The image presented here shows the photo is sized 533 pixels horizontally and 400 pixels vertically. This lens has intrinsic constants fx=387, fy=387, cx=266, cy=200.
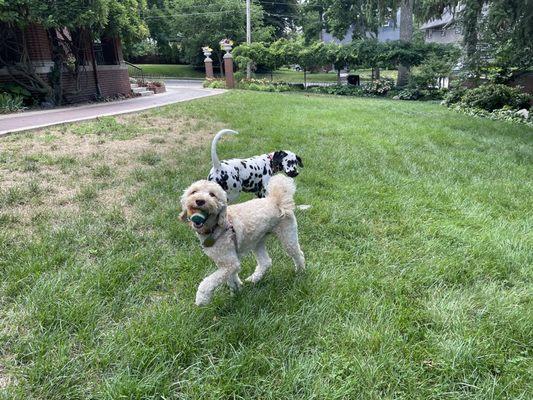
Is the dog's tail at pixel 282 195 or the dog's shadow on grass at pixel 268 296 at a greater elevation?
the dog's tail at pixel 282 195

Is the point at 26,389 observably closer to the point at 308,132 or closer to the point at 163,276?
the point at 163,276

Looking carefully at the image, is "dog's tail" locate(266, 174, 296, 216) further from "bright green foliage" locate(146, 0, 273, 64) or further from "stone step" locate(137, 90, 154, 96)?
"bright green foliage" locate(146, 0, 273, 64)

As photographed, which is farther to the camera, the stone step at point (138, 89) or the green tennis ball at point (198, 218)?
the stone step at point (138, 89)

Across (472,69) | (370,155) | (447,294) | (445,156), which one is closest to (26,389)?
(447,294)

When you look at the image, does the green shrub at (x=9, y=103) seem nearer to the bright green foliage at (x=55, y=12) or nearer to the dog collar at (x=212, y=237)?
the bright green foliage at (x=55, y=12)

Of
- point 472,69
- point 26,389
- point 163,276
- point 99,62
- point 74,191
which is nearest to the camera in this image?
point 26,389

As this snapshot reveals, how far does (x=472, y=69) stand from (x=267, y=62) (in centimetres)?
1458

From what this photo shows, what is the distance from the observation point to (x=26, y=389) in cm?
190

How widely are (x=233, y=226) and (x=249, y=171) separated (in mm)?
1252

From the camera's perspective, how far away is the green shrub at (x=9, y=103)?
37.7 feet

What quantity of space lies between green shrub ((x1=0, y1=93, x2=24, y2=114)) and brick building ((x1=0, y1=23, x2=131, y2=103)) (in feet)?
4.41

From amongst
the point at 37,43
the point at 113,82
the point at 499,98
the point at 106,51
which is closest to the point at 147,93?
the point at 113,82

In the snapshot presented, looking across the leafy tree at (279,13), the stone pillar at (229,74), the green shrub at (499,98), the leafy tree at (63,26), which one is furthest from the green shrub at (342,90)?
the leafy tree at (279,13)

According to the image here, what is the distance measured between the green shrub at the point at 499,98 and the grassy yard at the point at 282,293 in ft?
29.9
